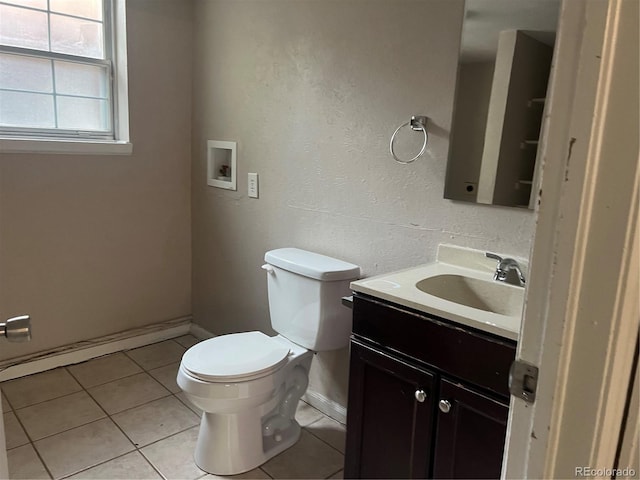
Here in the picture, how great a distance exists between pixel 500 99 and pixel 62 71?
2187mm

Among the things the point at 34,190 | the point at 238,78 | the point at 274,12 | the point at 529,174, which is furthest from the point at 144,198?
the point at 529,174

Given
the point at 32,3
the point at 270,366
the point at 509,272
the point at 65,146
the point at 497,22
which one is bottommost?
the point at 270,366

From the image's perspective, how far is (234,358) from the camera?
6.07ft

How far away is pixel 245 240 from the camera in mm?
2641

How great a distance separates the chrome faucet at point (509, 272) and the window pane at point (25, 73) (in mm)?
2334

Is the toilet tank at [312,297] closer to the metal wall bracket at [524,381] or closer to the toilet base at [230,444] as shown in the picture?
the toilet base at [230,444]

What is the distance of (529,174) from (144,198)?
6.87ft

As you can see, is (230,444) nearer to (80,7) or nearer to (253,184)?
(253,184)

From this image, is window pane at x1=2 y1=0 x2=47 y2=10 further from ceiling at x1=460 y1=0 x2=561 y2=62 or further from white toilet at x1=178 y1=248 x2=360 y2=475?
ceiling at x1=460 y1=0 x2=561 y2=62

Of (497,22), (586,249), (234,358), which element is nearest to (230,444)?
(234,358)

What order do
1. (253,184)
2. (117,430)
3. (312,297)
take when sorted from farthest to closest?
1. (253,184)
2. (117,430)
3. (312,297)

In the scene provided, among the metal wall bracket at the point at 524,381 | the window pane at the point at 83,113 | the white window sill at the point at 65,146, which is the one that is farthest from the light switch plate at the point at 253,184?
the metal wall bracket at the point at 524,381

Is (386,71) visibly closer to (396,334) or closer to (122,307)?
(396,334)

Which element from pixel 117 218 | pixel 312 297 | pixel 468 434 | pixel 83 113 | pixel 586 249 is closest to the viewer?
pixel 586 249
